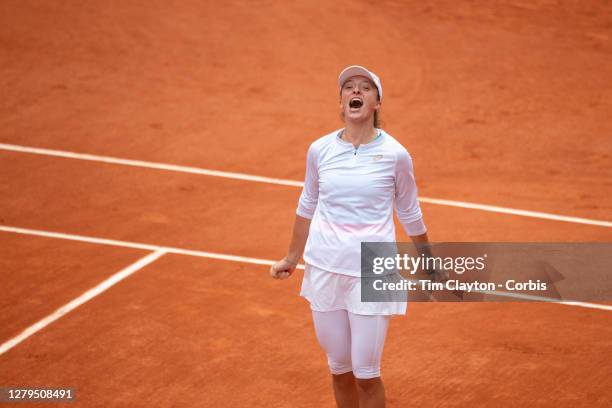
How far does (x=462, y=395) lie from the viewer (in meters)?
7.52

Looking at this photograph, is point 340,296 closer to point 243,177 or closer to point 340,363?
point 340,363

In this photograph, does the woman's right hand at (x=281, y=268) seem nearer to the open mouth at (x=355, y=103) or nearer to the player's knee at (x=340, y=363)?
the player's knee at (x=340, y=363)

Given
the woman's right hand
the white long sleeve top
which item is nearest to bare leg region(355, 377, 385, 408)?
the white long sleeve top

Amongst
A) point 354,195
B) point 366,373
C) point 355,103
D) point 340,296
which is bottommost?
point 366,373

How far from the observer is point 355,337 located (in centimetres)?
589

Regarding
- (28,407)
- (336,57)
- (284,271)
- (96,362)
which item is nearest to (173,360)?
(96,362)

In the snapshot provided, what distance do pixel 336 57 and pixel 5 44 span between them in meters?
5.47

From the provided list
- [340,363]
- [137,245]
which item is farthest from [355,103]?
[137,245]

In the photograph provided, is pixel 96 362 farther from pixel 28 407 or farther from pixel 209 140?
pixel 209 140

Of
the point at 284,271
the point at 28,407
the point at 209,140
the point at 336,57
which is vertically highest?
the point at 336,57

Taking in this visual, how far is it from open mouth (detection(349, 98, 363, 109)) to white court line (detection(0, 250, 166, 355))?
399cm

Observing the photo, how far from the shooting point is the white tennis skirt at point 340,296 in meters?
5.82

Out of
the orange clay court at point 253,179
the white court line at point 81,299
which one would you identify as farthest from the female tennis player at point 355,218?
the white court line at point 81,299

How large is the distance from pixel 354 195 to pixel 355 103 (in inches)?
21.6
